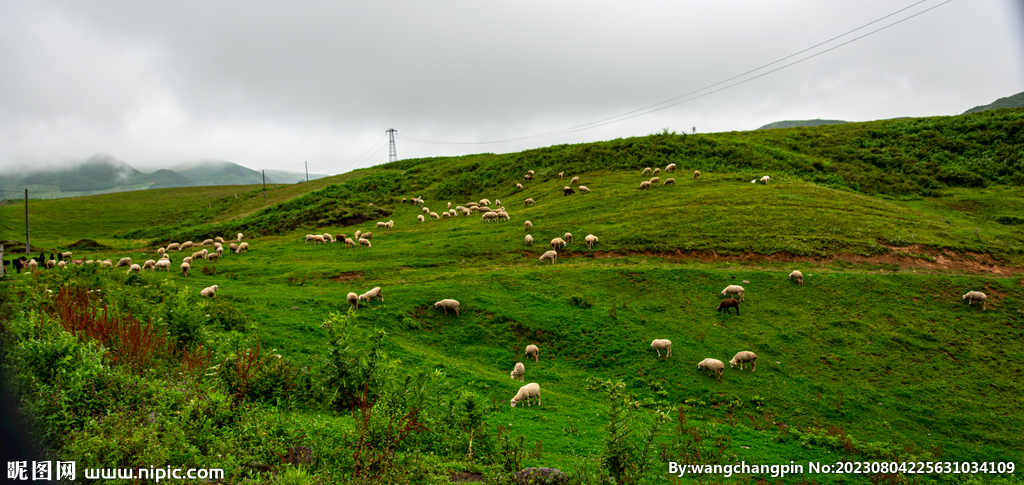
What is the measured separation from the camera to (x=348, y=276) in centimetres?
2839

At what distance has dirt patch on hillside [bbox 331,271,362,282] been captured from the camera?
1102 inches

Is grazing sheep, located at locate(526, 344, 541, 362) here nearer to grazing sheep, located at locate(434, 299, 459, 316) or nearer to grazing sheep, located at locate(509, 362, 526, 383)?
grazing sheep, located at locate(509, 362, 526, 383)

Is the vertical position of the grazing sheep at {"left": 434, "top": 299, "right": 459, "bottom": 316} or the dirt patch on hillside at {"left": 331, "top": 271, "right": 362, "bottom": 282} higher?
the dirt patch on hillside at {"left": 331, "top": 271, "right": 362, "bottom": 282}

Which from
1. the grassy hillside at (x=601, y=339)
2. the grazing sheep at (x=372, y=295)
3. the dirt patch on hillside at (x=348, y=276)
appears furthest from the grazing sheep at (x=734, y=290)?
the dirt patch on hillside at (x=348, y=276)

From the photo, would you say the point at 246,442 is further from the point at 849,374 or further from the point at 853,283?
the point at 853,283

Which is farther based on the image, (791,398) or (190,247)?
(190,247)

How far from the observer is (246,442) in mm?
7715

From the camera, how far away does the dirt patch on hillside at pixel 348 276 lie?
2798 cm

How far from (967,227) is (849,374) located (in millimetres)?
23226

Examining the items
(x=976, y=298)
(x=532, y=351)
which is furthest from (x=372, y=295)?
(x=976, y=298)

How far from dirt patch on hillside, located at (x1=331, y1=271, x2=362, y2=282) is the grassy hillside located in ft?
0.51

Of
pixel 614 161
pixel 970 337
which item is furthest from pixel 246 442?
pixel 614 161

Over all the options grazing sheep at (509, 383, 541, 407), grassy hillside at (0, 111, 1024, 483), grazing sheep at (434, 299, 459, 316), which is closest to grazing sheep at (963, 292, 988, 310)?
grassy hillside at (0, 111, 1024, 483)

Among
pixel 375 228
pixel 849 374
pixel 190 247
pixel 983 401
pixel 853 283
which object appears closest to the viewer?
pixel 983 401
